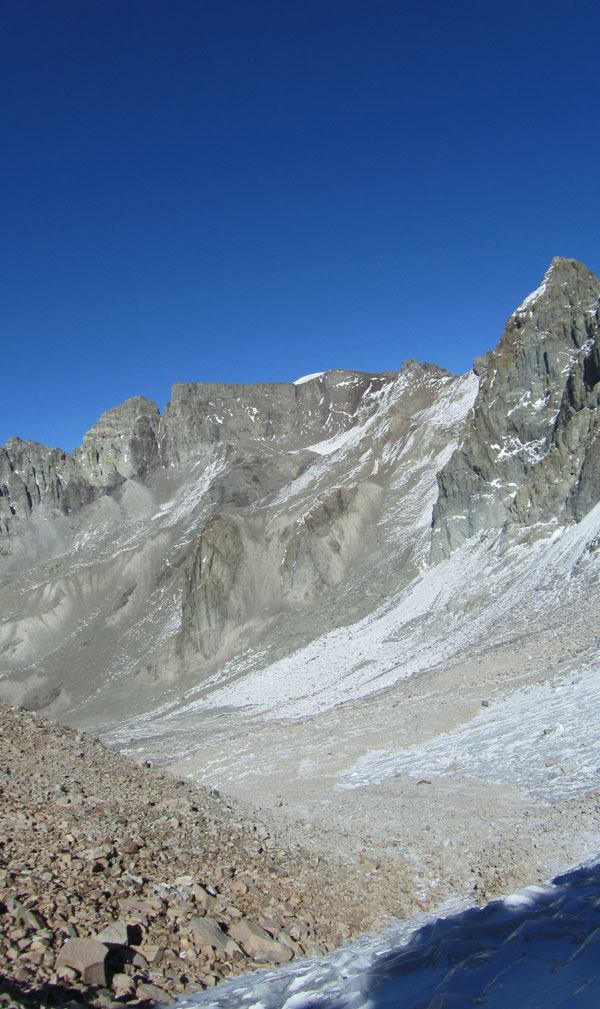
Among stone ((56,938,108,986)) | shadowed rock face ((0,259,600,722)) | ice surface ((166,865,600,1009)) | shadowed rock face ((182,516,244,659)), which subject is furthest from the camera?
shadowed rock face ((182,516,244,659))

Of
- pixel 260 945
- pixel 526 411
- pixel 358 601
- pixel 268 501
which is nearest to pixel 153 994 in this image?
pixel 260 945

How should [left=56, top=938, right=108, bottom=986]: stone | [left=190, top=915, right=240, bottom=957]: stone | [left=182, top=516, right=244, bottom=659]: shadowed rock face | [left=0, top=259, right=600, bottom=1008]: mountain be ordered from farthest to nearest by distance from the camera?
1. [left=182, top=516, right=244, bottom=659]: shadowed rock face
2. [left=0, top=259, right=600, bottom=1008]: mountain
3. [left=190, top=915, right=240, bottom=957]: stone
4. [left=56, top=938, right=108, bottom=986]: stone

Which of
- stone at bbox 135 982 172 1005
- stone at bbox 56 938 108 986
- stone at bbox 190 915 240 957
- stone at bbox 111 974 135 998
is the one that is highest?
stone at bbox 56 938 108 986

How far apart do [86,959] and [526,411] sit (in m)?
55.6

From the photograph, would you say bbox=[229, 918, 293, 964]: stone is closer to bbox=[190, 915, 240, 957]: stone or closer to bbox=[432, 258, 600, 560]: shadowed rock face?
bbox=[190, 915, 240, 957]: stone

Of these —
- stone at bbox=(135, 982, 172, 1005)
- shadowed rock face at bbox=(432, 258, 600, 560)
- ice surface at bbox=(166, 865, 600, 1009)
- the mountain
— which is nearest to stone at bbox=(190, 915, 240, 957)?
ice surface at bbox=(166, 865, 600, 1009)

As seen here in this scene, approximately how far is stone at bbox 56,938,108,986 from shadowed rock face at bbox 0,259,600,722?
141ft

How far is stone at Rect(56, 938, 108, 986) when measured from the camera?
523 centimetres

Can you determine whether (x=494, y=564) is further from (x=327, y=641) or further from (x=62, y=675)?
(x=62, y=675)

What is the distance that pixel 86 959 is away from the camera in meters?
5.33

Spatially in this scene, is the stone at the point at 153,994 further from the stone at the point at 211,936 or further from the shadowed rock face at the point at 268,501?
the shadowed rock face at the point at 268,501

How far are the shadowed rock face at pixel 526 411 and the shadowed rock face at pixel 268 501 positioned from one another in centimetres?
17

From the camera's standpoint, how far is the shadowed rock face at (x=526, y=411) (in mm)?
48531

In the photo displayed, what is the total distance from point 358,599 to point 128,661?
112ft
